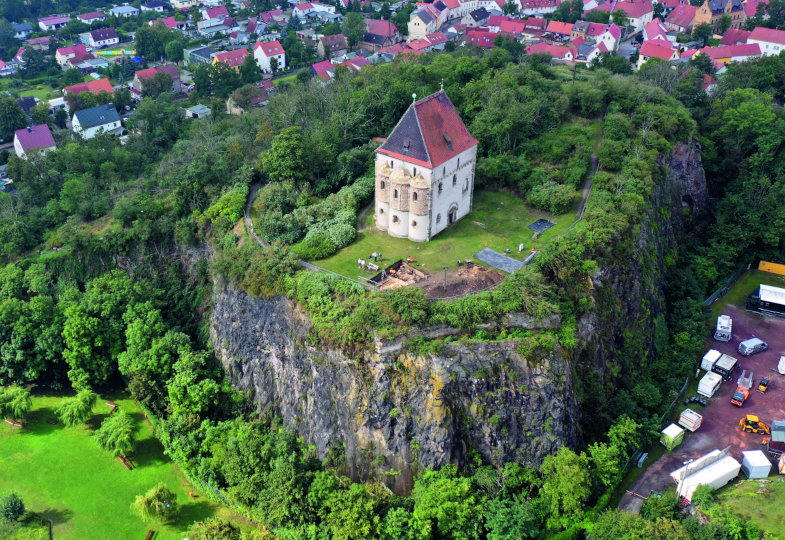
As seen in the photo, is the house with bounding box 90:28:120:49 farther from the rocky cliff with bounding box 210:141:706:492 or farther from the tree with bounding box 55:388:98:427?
the rocky cliff with bounding box 210:141:706:492

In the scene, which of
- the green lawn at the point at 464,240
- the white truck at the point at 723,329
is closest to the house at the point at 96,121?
the green lawn at the point at 464,240

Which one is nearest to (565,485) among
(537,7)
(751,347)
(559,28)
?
(751,347)

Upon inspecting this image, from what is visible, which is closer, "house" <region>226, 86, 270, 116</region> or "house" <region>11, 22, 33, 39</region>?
"house" <region>226, 86, 270, 116</region>

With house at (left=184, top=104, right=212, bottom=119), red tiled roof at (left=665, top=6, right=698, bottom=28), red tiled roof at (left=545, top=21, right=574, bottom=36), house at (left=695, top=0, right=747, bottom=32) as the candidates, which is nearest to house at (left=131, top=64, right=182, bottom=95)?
house at (left=184, top=104, right=212, bottom=119)

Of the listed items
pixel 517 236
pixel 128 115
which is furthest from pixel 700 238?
pixel 128 115

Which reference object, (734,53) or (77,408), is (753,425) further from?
(734,53)

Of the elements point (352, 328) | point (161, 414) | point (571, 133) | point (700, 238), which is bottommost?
point (161, 414)

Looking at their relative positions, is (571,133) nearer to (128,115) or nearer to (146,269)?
(146,269)
